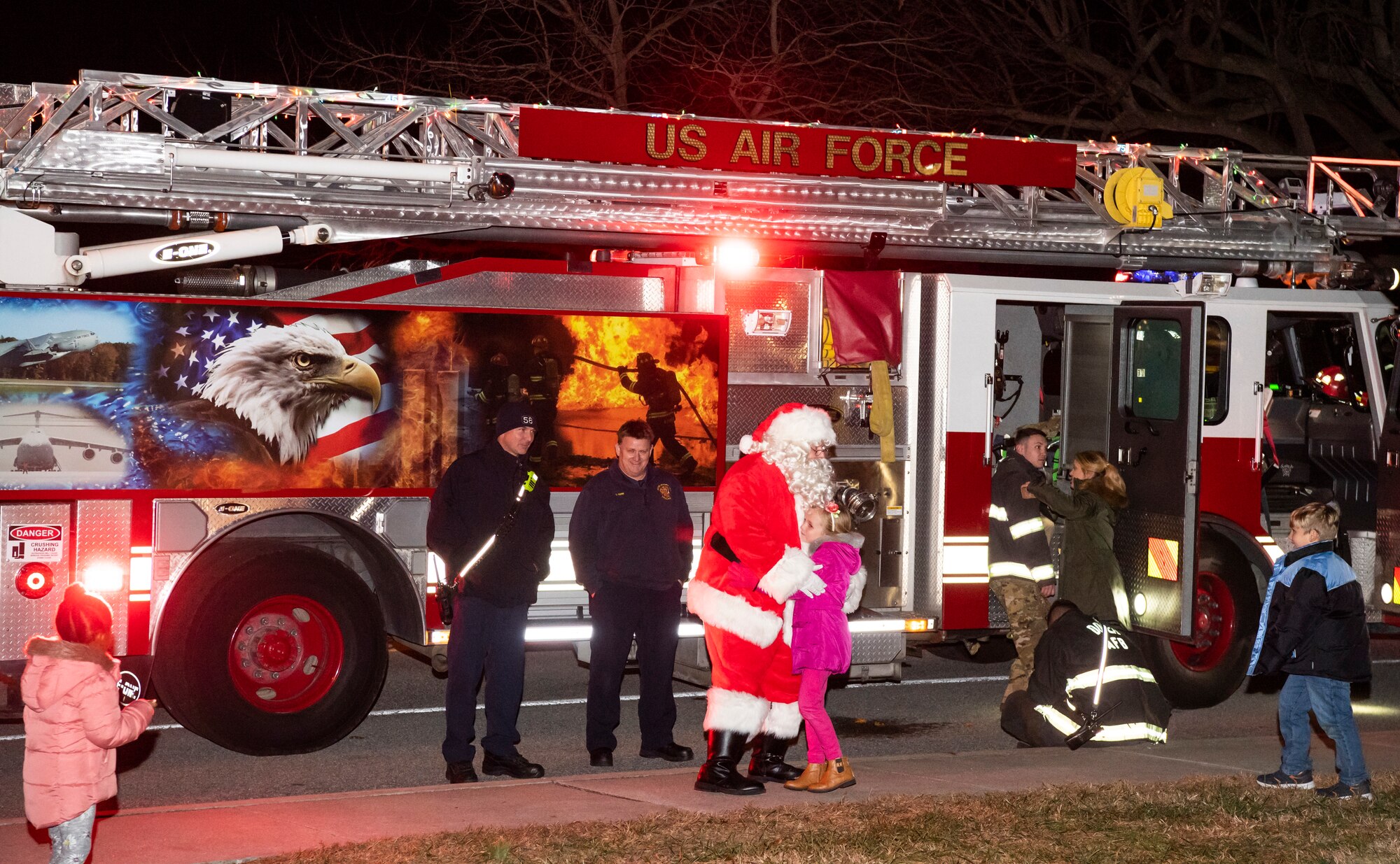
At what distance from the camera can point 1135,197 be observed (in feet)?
31.0

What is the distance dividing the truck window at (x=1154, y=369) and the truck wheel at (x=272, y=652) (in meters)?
4.70

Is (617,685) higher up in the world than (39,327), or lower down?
lower down

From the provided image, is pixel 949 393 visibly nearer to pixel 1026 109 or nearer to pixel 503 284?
pixel 503 284

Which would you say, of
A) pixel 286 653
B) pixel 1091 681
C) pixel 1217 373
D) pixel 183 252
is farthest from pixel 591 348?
pixel 1217 373

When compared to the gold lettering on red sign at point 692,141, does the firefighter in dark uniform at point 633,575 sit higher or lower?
lower

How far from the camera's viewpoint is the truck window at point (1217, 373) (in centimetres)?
963

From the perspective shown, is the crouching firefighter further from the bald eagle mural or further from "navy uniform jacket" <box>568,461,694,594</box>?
the bald eagle mural

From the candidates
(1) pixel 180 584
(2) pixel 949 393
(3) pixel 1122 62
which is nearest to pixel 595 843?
(1) pixel 180 584

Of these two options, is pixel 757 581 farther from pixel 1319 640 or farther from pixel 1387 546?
pixel 1387 546

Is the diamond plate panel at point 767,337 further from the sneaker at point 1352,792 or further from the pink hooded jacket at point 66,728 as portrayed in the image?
the pink hooded jacket at point 66,728

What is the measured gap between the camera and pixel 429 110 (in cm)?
814

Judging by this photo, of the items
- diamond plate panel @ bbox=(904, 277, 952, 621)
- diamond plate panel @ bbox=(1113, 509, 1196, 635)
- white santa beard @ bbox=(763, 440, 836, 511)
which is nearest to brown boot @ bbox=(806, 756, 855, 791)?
white santa beard @ bbox=(763, 440, 836, 511)

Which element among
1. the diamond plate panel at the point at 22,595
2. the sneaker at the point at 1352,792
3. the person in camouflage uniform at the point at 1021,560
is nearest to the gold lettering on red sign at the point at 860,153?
the person in camouflage uniform at the point at 1021,560

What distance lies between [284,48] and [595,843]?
1825cm
